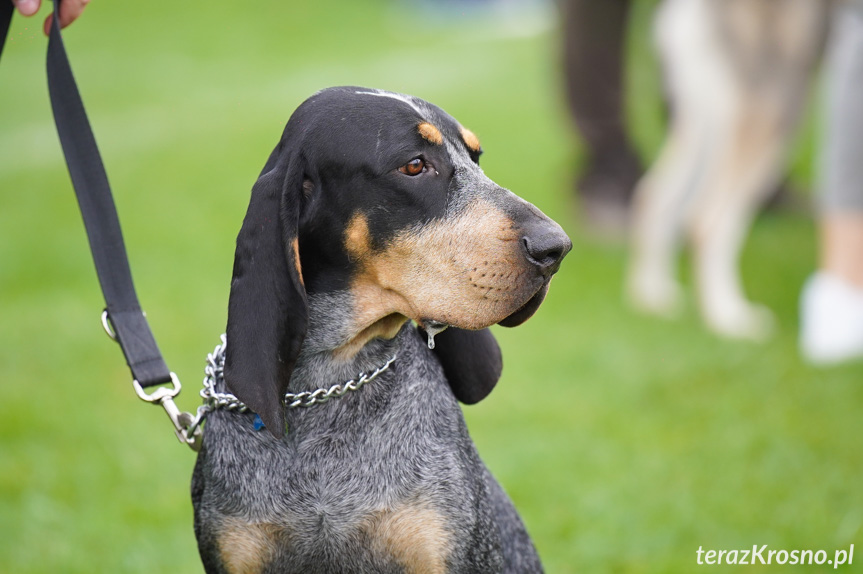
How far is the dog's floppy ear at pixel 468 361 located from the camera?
319cm

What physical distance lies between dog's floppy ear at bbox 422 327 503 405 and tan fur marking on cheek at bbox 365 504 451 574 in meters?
0.55

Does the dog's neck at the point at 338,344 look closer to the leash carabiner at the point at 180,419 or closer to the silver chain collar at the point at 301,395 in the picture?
the silver chain collar at the point at 301,395

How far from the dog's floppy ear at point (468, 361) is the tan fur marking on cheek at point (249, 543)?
0.81m

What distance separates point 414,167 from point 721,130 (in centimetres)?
493

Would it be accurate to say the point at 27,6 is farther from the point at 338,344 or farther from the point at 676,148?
the point at 676,148

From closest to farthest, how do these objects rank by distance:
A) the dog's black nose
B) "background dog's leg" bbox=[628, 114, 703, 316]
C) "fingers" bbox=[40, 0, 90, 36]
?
the dog's black nose < "fingers" bbox=[40, 0, 90, 36] < "background dog's leg" bbox=[628, 114, 703, 316]

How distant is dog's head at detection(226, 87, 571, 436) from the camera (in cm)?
272

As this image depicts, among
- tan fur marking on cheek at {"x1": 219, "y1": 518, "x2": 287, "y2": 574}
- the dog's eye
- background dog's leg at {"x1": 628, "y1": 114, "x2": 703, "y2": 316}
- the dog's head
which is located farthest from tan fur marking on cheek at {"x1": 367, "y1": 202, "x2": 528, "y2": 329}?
background dog's leg at {"x1": 628, "y1": 114, "x2": 703, "y2": 316}

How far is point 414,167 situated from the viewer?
2869 mm

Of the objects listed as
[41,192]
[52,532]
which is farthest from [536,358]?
[41,192]

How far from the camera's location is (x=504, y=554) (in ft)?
10.6

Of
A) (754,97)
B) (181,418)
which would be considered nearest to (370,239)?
(181,418)

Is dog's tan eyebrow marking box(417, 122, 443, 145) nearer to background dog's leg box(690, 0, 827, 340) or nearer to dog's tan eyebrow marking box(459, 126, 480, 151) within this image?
dog's tan eyebrow marking box(459, 126, 480, 151)

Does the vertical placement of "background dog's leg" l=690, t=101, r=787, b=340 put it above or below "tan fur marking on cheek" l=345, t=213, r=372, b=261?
below
